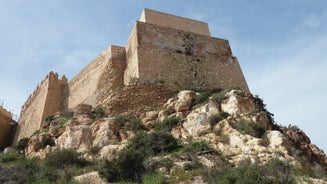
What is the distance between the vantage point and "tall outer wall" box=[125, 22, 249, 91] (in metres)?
17.1

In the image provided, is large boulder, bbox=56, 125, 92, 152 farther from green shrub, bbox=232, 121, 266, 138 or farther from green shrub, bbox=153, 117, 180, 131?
green shrub, bbox=232, 121, 266, 138

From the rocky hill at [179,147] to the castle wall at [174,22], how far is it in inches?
216

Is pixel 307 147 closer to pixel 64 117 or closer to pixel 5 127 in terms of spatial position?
pixel 64 117

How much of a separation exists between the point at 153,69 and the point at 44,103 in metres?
6.96

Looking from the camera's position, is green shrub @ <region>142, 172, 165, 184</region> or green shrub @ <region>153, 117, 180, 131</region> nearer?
green shrub @ <region>142, 172, 165, 184</region>

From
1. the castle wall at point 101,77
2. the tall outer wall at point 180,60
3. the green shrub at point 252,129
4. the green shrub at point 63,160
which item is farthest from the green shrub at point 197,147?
the castle wall at point 101,77

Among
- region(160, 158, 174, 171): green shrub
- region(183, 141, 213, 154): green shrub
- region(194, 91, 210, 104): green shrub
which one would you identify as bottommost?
region(160, 158, 174, 171): green shrub

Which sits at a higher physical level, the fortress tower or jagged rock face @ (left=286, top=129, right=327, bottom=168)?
the fortress tower

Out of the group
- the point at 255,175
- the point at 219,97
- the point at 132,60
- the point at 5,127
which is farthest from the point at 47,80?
the point at 255,175

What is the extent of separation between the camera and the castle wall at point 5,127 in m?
23.2

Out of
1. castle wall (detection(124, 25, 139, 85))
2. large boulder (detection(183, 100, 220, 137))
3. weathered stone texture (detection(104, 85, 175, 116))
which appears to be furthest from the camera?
castle wall (detection(124, 25, 139, 85))

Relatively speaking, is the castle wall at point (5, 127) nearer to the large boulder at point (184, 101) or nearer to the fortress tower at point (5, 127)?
the fortress tower at point (5, 127)

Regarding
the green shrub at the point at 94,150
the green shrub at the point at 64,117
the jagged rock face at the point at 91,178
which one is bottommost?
the jagged rock face at the point at 91,178

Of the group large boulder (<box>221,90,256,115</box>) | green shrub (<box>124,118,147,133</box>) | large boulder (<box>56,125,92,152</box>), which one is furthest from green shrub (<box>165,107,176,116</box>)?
large boulder (<box>56,125,92,152</box>)
